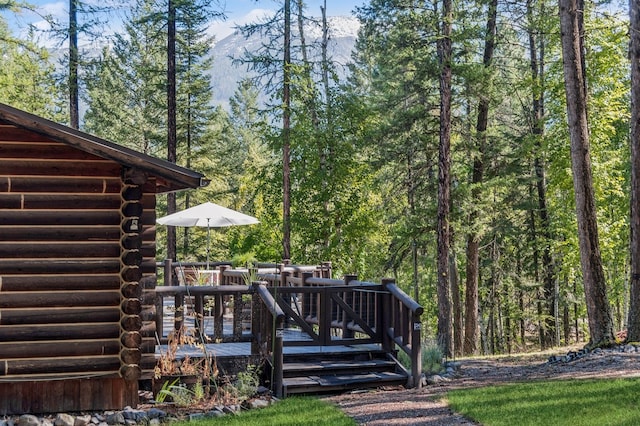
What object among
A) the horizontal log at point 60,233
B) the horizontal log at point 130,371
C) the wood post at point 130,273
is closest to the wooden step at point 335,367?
the horizontal log at point 130,371

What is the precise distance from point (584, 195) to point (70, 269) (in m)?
8.90

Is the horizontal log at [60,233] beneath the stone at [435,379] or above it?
above

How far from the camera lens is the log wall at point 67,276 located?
919 centimetres

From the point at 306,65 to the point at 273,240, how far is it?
6.68 metres

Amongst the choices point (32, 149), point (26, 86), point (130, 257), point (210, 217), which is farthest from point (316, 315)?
point (26, 86)

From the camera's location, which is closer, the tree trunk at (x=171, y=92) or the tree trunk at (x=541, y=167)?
the tree trunk at (x=541, y=167)

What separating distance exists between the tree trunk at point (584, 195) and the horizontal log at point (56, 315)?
8.36 meters

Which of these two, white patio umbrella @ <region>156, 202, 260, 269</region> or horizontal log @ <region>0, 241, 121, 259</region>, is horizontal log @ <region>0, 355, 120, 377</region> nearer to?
horizontal log @ <region>0, 241, 121, 259</region>

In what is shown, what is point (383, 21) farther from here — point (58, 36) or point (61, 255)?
point (61, 255)

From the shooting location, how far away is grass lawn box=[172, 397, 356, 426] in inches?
322

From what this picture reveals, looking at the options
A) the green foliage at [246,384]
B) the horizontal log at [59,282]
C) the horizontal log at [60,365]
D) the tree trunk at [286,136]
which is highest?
the tree trunk at [286,136]

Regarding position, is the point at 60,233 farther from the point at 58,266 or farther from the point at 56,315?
the point at 56,315

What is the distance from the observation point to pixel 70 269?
368 inches

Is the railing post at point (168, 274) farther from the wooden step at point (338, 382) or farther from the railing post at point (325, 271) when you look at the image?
the wooden step at point (338, 382)
